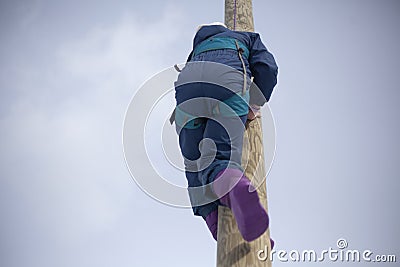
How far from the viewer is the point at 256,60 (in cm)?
274

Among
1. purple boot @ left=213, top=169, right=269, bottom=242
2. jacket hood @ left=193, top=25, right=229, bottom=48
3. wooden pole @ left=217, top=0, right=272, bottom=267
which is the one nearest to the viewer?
Answer: purple boot @ left=213, top=169, right=269, bottom=242

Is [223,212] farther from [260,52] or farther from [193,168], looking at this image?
[260,52]

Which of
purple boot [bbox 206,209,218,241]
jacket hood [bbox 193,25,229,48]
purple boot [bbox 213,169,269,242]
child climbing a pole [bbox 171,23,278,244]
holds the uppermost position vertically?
jacket hood [bbox 193,25,229,48]

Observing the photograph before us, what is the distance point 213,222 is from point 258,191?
263 millimetres

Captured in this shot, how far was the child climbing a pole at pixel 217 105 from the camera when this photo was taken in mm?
2422

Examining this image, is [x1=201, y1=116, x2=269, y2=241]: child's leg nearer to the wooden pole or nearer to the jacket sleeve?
the wooden pole

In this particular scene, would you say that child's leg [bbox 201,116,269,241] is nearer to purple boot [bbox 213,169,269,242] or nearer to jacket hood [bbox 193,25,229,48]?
purple boot [bbox 213,169,269,242]

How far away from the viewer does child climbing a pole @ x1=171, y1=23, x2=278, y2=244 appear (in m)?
2.42

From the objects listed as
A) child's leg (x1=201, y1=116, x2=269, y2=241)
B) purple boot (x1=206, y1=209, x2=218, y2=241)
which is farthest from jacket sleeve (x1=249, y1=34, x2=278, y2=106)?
purple boot (x1=206, y1=209, x2=218, y2=241)

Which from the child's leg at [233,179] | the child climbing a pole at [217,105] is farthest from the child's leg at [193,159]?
the child's leg at [233,179]

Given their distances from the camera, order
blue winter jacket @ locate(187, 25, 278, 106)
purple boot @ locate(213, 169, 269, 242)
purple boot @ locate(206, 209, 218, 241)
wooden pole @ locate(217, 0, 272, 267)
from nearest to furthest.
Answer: purple boot @ locate(213, 169, 269, 242)
wooden pole @ locate(217, 0, 272, 267)
purple boot @ locate(206, 209, 218, 241)
blue winter jacket @ locate(187, 25, 278, 106)

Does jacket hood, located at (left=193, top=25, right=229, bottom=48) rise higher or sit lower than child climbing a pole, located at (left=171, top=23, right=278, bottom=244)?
higher

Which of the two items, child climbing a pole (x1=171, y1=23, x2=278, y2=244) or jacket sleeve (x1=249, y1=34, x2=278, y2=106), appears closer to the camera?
child climbing a pole (x1=171, y1=23, x2=278, y2=244)

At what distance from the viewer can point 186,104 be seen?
2.68 meters
